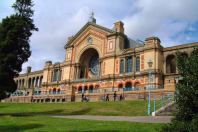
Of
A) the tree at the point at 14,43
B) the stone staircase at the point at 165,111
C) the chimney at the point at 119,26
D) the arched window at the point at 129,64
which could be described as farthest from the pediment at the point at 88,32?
the stone staircase at the point at 165,111

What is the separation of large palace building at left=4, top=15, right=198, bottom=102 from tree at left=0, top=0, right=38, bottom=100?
16.7 metres

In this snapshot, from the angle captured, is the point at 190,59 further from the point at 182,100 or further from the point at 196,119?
the point at 196,119

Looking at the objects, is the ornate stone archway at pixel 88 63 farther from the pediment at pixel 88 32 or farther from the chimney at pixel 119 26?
the chimney at pixel 119 26

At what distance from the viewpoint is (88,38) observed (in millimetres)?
54500

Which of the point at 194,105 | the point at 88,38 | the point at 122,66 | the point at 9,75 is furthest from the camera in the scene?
the point at 88,38

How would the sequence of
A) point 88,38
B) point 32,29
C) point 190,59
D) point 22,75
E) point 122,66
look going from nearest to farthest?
point 190,59 → point 32,29 → point 122,66 → point 88,38 → point 22,75

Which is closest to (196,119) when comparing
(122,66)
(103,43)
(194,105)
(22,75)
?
(194,105)

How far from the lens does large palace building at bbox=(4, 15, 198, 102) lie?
127 ft

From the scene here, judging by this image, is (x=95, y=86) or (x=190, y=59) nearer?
(x=190, y=59)

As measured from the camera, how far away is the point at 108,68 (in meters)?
47.2

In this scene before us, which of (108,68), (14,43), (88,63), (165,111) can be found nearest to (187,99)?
(165,111)

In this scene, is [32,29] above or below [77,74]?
above

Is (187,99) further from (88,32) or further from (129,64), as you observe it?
(88,32)

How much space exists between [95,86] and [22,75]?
127 ft
